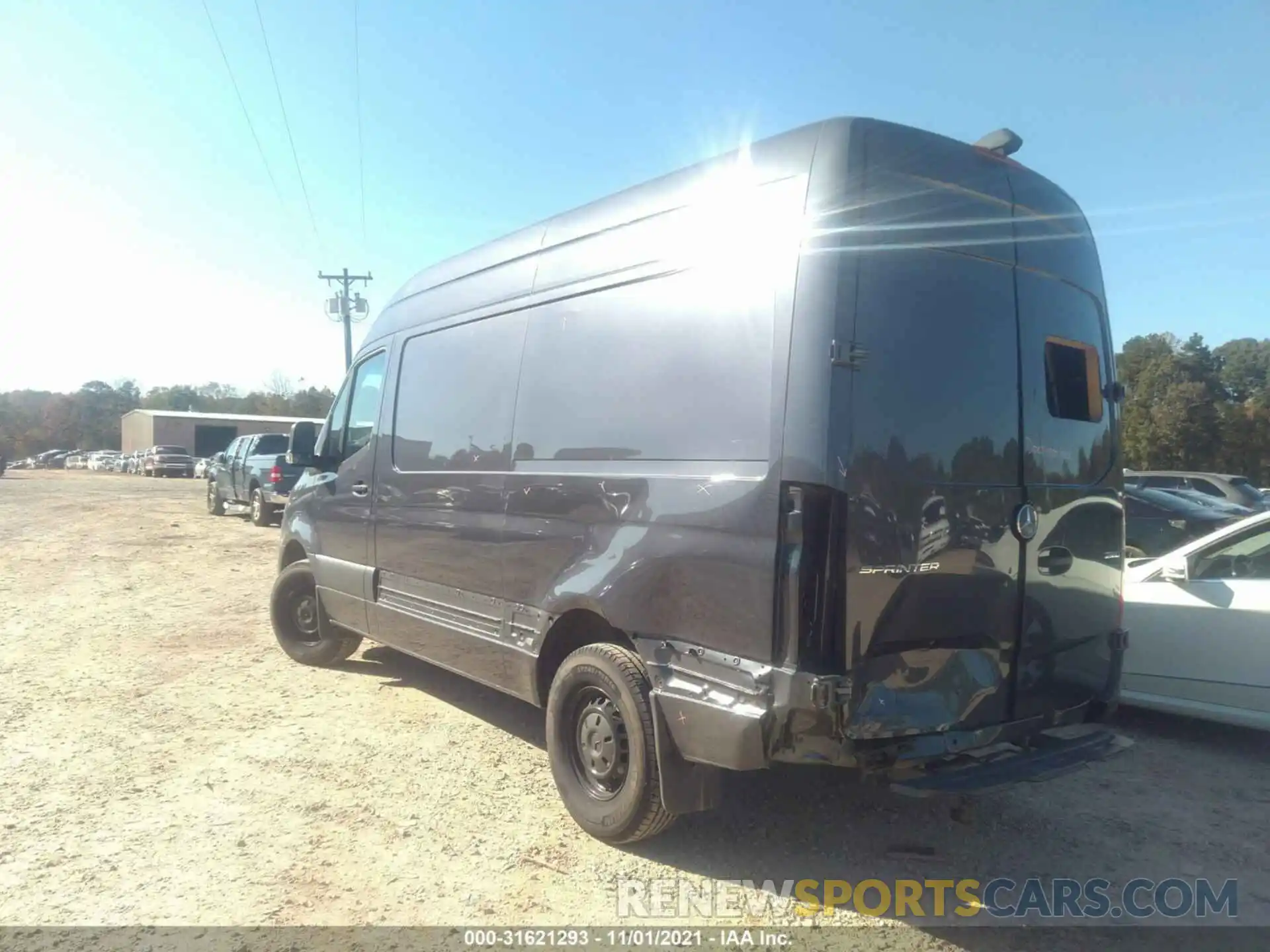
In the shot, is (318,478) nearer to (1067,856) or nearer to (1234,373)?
(1067,856)

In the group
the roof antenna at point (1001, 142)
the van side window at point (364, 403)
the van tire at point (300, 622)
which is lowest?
the van tire at point (300, 622)

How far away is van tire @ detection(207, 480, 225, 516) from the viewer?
71.1ft

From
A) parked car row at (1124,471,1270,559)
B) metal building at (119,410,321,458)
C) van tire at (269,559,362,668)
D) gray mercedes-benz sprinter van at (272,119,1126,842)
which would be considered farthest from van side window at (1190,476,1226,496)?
metal building at (119,410,321,458)

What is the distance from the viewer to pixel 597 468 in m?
3.89

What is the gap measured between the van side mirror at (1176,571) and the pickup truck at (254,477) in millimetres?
14931

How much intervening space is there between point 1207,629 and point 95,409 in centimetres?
11804

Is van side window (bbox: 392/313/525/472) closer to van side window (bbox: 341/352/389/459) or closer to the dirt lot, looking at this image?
van side window (bbox: 341/352/389/459)

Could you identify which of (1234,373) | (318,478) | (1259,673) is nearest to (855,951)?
(1259,673)

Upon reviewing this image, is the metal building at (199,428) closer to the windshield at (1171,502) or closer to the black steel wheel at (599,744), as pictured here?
the windshield at (1171,502)

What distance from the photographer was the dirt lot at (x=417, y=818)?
133 inches

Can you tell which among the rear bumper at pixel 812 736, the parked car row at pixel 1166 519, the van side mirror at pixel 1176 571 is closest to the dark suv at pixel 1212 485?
the parked car row at pixel 1166 519

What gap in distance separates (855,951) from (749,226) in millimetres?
2627

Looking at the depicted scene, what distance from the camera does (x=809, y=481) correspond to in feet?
9.87

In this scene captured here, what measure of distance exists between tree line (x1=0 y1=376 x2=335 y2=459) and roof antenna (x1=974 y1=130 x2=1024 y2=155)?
271 feet
